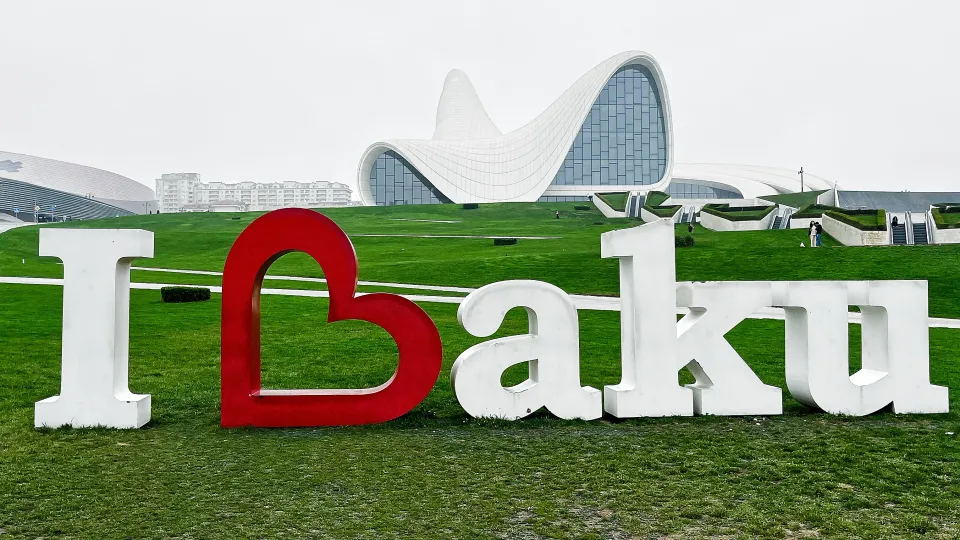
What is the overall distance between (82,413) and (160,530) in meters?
3.09

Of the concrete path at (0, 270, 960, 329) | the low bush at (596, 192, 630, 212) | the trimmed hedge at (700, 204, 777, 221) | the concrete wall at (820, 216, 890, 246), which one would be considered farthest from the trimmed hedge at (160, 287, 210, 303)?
the low bush at (596, 192, 630, 212)

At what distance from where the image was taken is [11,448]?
5.56 m

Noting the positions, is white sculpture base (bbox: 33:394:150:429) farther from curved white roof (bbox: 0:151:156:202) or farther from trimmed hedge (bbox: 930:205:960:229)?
curved white roof (bbox: 0:151:156:202)

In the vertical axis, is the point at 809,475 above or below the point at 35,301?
below

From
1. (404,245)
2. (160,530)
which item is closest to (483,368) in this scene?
(160,530)

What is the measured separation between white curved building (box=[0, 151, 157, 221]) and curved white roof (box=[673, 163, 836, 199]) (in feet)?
248

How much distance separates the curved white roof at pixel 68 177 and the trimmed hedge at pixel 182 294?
95.3 m

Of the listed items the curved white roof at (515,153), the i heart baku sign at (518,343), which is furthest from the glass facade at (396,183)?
the i heart baku sign at (518,343)

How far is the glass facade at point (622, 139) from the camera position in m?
77.7

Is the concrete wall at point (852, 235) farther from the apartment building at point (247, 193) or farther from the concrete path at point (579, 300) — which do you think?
the apartment building at point (247, 193)

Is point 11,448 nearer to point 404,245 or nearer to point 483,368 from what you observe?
point 483,368

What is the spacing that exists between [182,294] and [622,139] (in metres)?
68.2

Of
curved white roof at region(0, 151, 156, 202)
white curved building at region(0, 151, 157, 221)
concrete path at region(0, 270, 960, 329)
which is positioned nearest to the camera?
concrete path at region(0, 270, 960, 329)

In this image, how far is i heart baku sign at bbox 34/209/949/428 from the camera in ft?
20.9
